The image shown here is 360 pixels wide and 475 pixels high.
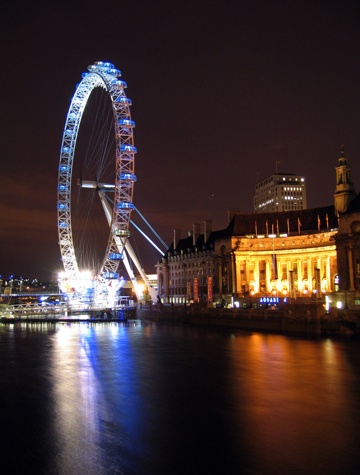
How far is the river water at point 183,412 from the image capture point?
495 inches

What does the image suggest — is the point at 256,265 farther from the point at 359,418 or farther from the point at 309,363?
the point at 359,418

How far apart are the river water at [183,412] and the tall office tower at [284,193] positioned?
119525mm

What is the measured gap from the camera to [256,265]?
8288 cm

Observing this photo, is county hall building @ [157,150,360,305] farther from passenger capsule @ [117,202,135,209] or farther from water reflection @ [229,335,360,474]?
water reflection @ [229,335,360,474]

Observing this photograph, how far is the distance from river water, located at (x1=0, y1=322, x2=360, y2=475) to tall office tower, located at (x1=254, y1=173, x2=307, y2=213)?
11952 centimetres

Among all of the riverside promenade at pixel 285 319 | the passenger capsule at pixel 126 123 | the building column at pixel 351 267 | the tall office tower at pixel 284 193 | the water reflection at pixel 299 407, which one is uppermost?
the tall office tower at pixel 284 193

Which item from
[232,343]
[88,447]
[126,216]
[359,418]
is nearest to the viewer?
[88,447]

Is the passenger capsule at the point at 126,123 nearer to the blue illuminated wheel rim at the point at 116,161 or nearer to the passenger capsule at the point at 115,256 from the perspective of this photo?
the blue illuminated wheel rim at the point at 116,161

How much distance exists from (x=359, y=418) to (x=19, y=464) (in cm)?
1006

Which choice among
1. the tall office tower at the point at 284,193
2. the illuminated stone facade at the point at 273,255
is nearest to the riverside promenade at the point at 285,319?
the illuminated stone facade at the point at 273,255

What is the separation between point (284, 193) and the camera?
5965 inches

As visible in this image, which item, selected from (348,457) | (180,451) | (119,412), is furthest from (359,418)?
(119,412)

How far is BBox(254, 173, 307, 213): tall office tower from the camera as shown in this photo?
495ft

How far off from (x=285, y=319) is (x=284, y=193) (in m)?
108
